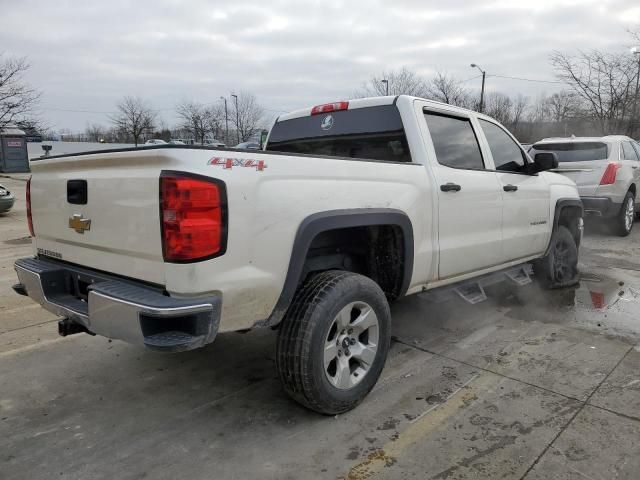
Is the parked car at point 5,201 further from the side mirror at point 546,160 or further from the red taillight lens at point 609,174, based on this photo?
the red taillight lens at point 609,174

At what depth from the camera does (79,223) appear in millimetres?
2852

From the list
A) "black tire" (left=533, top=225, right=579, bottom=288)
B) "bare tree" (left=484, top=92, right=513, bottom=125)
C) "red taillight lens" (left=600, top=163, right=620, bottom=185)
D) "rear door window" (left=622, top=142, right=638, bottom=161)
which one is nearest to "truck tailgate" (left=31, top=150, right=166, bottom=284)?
"black tire" (left=533, top=225, right=579, bottom=288)

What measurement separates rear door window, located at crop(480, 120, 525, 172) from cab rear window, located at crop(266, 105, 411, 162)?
3.73 feet

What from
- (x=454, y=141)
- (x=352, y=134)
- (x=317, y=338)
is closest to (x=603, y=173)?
(x=454, y=141)

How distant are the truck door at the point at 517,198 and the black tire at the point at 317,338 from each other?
201 centimetres

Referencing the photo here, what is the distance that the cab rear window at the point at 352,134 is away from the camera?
3795 mm

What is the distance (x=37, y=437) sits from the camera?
2824mm

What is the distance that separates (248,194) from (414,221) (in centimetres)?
138

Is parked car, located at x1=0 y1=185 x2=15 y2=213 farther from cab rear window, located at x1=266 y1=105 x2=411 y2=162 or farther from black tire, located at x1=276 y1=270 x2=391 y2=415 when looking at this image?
black tire, located at x1=276 y1=270 x2=391 y2=415

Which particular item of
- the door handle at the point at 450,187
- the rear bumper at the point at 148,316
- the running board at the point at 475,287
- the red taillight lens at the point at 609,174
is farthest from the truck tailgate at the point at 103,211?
the red taillight lens at the point at 609,174

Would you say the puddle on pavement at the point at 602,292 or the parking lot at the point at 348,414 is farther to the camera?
the puddle on pavement at the point at 602,292

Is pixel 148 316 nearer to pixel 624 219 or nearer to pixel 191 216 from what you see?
pixel 191 216

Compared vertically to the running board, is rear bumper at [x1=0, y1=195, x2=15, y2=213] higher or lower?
higher

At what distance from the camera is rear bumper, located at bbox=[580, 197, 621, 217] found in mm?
8664
